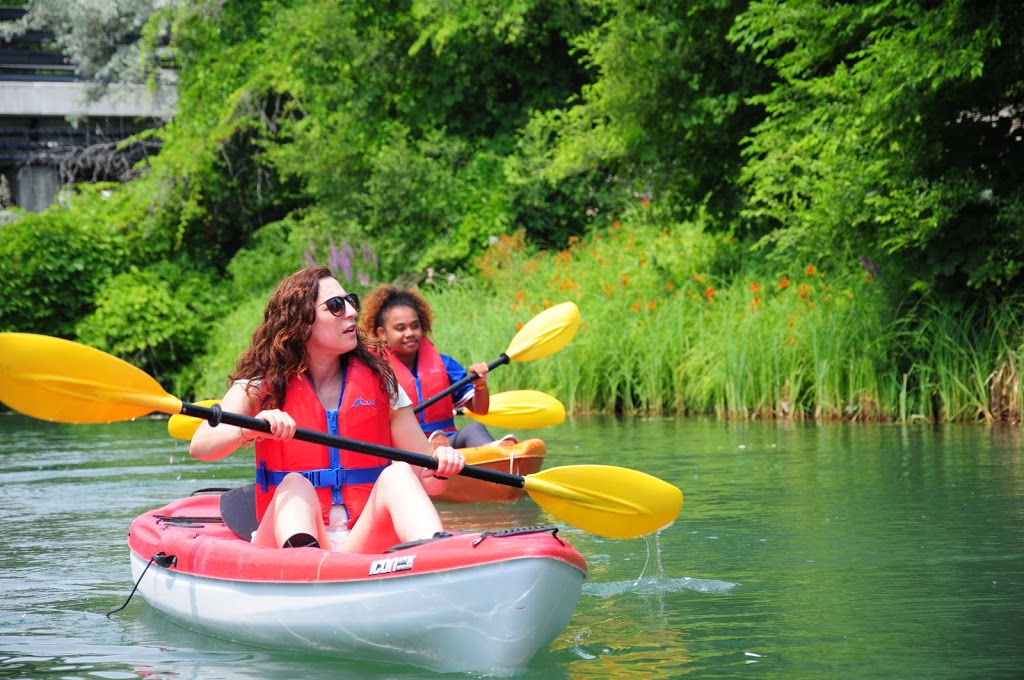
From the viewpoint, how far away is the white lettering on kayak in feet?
11.5

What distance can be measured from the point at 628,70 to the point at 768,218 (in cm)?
179

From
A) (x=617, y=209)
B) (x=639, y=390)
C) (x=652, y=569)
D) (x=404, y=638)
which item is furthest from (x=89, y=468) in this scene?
(x=617, y=209)

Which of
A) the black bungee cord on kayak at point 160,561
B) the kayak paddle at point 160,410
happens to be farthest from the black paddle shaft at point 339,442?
the black bungee cord on kayak at point 160,561

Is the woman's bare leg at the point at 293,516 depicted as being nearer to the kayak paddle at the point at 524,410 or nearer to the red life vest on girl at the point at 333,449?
the red life vest on girl at the point at 333,449

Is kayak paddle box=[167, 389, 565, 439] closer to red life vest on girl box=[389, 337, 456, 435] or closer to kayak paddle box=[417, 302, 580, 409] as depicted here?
red life vest on girl box=[389, 337, 456, 435]

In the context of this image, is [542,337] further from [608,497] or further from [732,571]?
[608,497]

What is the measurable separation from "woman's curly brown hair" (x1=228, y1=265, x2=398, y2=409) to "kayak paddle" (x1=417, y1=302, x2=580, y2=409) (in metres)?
2.44

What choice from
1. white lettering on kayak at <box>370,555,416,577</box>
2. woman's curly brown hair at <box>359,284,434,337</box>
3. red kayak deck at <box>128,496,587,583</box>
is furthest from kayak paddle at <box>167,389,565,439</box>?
white lettering on kayak at <box>370,555,416,577</box>

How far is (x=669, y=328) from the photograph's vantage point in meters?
10.8

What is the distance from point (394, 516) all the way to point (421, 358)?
311 cm

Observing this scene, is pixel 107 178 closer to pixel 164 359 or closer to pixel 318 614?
pixel 164 359

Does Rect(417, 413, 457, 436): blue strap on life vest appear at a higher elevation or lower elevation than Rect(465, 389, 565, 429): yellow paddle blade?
lower

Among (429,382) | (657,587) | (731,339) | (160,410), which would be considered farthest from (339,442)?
(731,339)

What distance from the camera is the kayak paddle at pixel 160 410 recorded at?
4023mm
